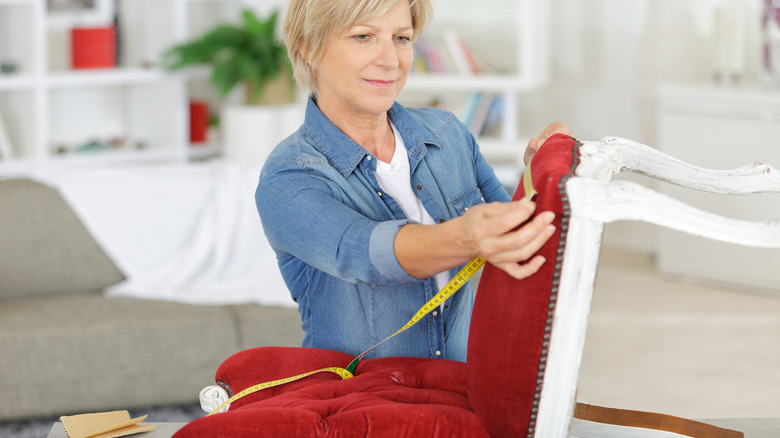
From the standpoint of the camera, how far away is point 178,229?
12.6ft

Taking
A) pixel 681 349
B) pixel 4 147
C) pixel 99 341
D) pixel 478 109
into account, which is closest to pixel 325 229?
pixel 99 341

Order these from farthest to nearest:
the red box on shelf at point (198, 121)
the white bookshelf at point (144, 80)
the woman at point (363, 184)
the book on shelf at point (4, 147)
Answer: the red box on shelf at point (198, 121) → the white bookshelf at point (144, 80) → the book on shelf at point (4, 147) → the woman at point (363, 184)

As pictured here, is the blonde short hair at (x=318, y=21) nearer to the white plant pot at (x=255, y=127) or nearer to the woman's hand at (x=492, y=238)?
the woman's hand at (x=492, y=238)

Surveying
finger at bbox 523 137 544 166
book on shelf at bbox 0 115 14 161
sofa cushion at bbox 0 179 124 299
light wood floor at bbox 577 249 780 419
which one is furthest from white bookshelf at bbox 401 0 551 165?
finger at bbox 523 137 544 166

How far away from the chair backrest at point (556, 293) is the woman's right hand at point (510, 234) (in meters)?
0.02

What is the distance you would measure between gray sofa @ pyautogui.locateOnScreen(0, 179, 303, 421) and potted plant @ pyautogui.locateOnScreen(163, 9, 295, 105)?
2.24 m

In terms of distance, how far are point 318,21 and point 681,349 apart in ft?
9.87

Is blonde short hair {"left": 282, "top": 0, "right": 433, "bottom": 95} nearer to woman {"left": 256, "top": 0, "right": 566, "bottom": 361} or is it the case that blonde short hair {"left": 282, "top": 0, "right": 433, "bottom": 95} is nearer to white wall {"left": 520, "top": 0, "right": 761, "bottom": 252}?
woman {"left": 256, "top": 0, "right": 566, "bottom": 361}

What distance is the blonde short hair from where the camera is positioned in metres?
1.43

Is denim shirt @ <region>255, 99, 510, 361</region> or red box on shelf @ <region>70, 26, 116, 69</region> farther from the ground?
red box on shelf @ <region>70, 26, 116, 69</region>

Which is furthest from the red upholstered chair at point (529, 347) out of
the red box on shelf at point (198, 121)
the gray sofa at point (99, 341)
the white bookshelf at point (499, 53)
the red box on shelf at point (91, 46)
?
the red box on shelf at point (198, 121)

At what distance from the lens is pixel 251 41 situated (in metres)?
5.66

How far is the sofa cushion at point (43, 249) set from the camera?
350 centimetres

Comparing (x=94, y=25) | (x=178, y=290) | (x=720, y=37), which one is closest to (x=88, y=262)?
(x=178, y=290)
